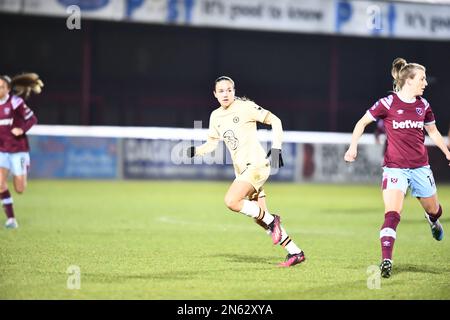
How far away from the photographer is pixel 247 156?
9.52m

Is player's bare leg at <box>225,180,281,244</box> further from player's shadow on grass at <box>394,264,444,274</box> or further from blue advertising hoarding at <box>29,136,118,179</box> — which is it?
blue advertising hoarding at <box>29,136,118,179</box>

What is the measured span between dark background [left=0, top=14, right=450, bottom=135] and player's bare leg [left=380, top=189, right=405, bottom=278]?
24.8 metres

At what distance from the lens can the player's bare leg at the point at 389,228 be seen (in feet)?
28.1

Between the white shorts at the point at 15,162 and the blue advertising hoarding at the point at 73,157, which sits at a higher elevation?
the white shorts at the point at 15,162

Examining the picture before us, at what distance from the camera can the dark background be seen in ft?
115

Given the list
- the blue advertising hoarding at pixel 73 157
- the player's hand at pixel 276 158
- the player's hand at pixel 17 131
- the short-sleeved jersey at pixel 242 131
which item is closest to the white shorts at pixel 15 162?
the player's hand at pixel 17 131

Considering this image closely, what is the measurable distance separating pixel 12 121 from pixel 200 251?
425cm

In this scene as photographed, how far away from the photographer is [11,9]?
86.4ft

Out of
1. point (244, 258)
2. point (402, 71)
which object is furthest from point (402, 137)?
point (244, 258)

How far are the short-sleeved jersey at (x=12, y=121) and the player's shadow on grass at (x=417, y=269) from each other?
6.46 metres

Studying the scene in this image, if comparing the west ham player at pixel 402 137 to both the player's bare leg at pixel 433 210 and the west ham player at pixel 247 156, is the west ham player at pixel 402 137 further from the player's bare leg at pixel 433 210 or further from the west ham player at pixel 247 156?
the west ham player at pixel 247 156

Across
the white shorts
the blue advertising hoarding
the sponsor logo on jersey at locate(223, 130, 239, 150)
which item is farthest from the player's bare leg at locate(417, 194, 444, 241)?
the blue advertising hoarding

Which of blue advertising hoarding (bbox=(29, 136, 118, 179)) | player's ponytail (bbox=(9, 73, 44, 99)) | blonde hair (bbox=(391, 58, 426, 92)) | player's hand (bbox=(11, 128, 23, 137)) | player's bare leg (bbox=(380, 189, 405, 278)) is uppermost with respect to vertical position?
blonde hair (bbox=(391, 58, 426, 92))

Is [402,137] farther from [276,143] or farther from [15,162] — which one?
[15,162]
